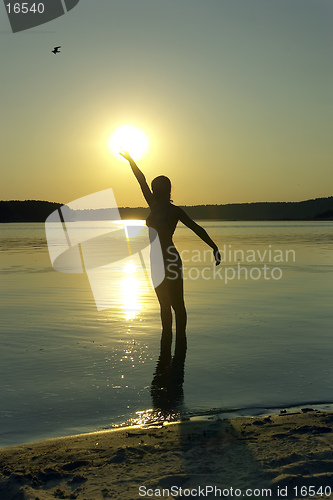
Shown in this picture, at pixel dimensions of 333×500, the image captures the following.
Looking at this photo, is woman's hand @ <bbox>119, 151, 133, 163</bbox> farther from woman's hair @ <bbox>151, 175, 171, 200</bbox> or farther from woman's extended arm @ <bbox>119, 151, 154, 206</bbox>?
woman's hair @ <bbox>151, 175, 171, 200</bbox>

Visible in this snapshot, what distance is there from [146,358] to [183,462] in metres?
3.09

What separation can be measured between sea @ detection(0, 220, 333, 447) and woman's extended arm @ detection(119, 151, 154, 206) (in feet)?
6.38

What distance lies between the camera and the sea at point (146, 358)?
4.98 m

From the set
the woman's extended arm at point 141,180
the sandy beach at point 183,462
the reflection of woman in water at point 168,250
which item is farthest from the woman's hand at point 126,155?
the sandy beach at point 183,462

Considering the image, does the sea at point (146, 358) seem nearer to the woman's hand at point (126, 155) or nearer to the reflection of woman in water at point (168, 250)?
the reflection of woman in water at point (168, 250)

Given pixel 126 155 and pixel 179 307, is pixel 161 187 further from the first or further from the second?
pixel 179 307

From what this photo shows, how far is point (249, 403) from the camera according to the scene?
5.15 m

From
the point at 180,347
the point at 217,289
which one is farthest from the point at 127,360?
the point at 217,289

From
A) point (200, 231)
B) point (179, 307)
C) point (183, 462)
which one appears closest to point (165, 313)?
point (179, 307)

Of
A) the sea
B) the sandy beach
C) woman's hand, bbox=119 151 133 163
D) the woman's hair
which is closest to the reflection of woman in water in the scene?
the woman's hair

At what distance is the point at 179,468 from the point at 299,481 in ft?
2.45

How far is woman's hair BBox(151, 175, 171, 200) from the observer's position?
282 inches

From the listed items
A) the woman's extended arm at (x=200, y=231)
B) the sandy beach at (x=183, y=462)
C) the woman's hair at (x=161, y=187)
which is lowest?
the sandy beach at (x=183, y=462)

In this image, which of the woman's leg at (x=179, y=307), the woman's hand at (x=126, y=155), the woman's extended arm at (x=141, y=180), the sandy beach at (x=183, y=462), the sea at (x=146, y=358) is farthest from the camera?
the woman's hand at (x=126, y=155)
